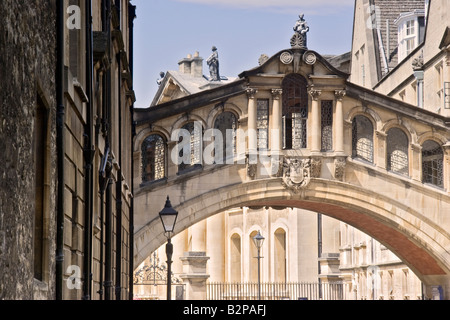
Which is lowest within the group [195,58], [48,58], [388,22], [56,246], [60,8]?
[56,246]

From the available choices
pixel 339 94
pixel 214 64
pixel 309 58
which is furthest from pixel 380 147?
pixel 214 64

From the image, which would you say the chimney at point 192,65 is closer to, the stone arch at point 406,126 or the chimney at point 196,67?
the chimney at point 196,67

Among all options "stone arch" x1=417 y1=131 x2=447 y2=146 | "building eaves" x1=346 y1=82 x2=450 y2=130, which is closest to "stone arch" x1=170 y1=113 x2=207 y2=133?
"building eaves" x1=346 y1=82 x2=450 y2=130

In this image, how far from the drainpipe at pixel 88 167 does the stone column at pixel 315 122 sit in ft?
51.8

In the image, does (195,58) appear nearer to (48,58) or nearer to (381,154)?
(381,154)

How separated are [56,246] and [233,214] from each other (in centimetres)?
4244

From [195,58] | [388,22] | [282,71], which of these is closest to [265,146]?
[282,71]

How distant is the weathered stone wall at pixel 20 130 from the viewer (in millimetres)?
5742

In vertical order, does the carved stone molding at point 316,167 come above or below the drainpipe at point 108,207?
above

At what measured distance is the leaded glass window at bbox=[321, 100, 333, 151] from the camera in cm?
2706

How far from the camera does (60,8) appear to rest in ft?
28.5

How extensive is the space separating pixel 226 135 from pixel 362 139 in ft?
12.1

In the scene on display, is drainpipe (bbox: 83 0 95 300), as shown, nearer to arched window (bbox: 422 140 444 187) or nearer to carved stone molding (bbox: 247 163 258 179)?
carved stone molding (bbox: 247 163 258 179)

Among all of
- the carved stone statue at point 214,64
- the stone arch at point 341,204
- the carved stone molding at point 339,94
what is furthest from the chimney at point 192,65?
the carved stone molding at point 339,94
